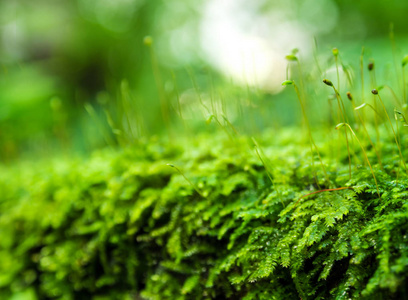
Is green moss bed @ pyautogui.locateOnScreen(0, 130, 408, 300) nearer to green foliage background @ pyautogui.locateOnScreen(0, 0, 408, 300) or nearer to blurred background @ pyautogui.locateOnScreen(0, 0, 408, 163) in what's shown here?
green foliage background @ pyautogui.locateOnScreen(0, 0, 408, 300)

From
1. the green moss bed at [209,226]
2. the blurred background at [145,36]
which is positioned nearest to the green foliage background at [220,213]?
the green moss bed at [209,226]

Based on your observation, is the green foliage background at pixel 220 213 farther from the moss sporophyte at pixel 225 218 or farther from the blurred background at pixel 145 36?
the blurred background at pixel 145 36

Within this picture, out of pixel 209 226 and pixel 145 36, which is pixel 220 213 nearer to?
pixel 209 226

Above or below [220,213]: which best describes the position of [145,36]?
above

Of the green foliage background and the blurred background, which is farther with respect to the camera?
the blurred background

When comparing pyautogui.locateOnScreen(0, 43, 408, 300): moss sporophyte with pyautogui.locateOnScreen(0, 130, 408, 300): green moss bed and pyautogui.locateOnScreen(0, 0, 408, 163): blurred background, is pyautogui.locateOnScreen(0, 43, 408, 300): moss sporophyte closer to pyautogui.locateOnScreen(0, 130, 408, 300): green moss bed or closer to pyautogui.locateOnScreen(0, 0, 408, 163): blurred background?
pyautogui.locateOnScreen(0, 130, 408, 300): green moss bed

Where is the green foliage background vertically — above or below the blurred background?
below

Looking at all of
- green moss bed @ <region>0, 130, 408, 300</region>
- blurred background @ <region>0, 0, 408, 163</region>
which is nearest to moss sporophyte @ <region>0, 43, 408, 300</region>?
green moss bed @ <region>0, 130, 408, 300</region>

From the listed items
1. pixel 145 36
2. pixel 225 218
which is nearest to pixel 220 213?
pixel 225 218

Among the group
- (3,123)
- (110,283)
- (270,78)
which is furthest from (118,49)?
(110,283)

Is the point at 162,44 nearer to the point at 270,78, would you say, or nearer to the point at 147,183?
the point at 270,78
